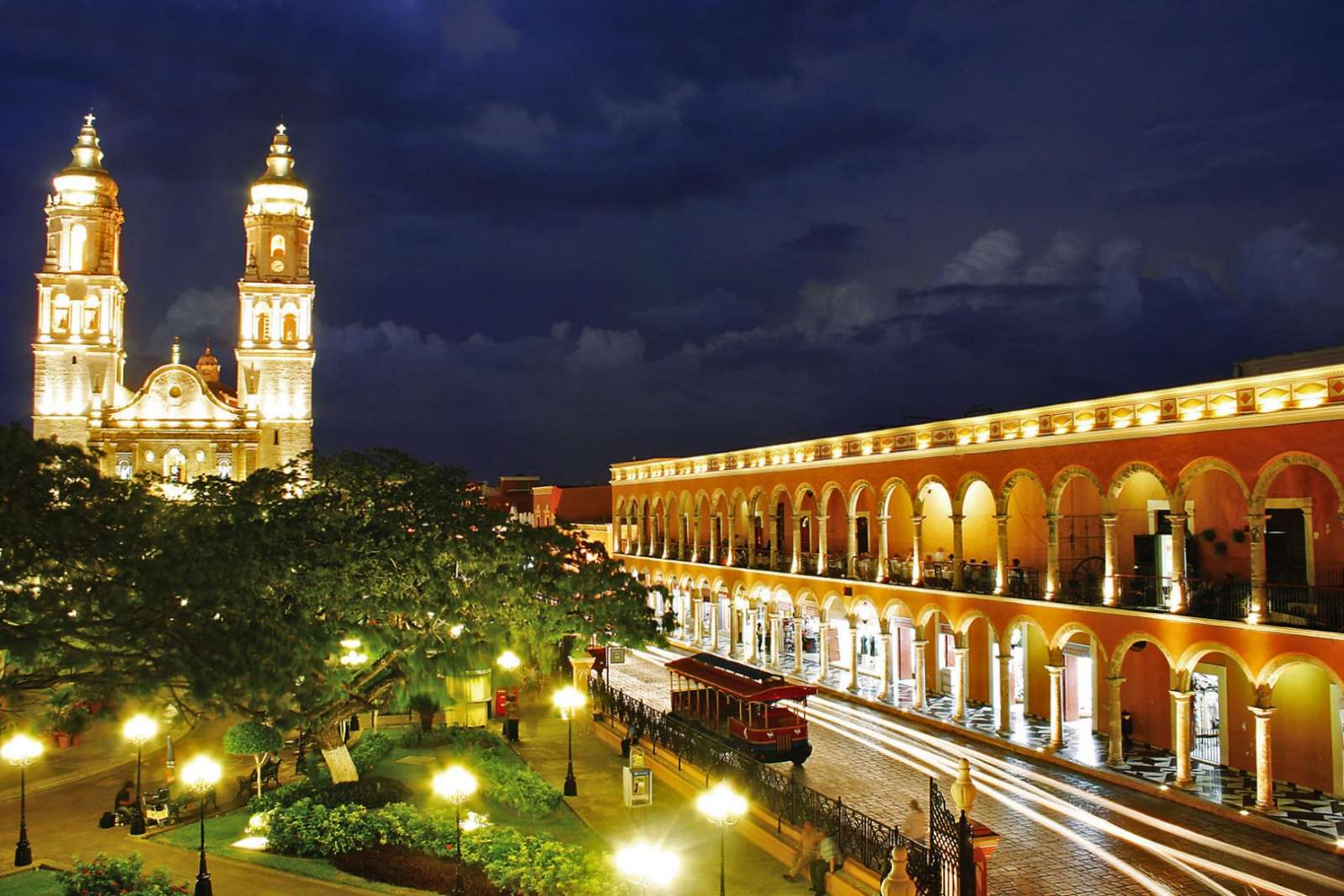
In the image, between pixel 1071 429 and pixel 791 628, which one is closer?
pixel 1071 429

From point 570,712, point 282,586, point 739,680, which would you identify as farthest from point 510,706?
point 282,586

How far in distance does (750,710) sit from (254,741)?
10.4m

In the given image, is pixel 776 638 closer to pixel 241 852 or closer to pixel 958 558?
pixel 958 558

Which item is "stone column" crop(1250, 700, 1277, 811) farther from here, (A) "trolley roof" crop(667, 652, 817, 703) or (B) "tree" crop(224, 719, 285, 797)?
(B) "tree" crop(224, 719, 285, 797)

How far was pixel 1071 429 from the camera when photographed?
23188 millimetres

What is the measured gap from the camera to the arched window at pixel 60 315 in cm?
5531

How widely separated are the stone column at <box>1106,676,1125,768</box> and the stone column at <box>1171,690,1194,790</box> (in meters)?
1.40

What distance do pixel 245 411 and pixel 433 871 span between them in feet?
151

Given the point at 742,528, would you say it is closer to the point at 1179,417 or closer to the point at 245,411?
the point at 1179,417

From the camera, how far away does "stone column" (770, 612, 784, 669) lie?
35.3 metres

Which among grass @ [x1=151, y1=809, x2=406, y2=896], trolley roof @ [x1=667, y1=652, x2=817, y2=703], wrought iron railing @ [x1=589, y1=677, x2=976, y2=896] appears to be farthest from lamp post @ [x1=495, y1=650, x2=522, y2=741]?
grass @ [x1=151, y1=809, x2=406, y2=896]

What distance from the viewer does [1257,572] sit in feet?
62.2

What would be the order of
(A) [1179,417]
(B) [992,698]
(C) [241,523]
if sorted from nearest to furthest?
(C) [241,523] < (A) [1179,417] < (B) [992,698]

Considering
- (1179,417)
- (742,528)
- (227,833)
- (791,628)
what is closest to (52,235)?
(742,528)
